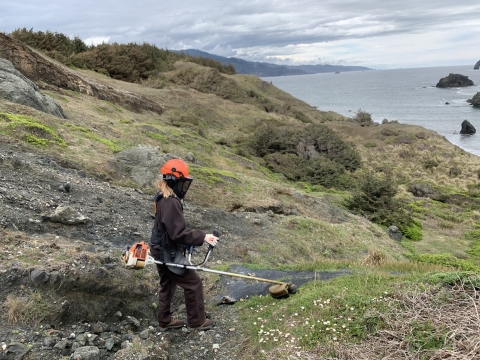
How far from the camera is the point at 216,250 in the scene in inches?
384

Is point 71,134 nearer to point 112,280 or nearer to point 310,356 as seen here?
point 112,280

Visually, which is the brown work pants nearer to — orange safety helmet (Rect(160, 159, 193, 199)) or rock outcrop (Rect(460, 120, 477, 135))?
orange safety helmet (Rect(160, 159, 193, 199))

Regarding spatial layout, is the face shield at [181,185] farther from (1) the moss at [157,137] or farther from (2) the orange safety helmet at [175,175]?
(1) the moss at [157,137]

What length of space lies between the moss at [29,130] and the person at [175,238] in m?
8.26

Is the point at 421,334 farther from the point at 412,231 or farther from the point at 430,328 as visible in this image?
the point at 412,231

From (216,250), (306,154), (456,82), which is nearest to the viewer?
(216,250)

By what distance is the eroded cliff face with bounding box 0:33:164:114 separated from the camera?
1941 centimetres

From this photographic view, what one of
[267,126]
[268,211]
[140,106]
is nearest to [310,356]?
[268,211]

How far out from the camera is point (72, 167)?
37.6ft

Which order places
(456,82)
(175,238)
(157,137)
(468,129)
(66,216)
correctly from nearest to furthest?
(175,238)
(66,216)
(157,137)
(468,129)
(456,82)

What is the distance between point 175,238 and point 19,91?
12.8 meters

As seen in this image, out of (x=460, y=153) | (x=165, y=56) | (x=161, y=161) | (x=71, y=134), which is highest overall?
(x=165, y=56)

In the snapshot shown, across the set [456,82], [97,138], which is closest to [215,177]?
[97,138]

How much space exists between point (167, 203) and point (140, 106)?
23058 millimetres
